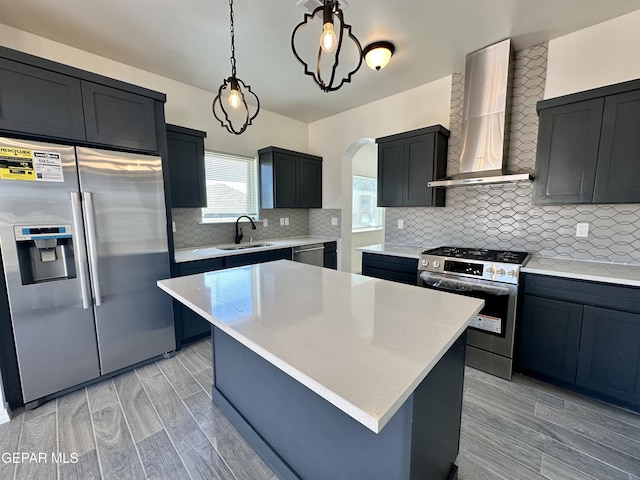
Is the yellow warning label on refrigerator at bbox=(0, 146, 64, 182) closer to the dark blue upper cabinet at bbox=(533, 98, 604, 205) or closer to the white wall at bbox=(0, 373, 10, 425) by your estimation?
the white wall at bbox=(0, 373, 10, 425)

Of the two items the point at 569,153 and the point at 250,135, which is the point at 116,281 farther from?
the point at 569,153

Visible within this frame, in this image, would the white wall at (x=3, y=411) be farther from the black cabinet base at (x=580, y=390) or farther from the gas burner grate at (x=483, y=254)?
the black cabinet base at (x=580, y=390)

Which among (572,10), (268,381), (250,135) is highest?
(572,10)

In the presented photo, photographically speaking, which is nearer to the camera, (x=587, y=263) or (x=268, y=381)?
(x=268, y=381)

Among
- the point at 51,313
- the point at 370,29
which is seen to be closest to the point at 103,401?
the point at 51,313

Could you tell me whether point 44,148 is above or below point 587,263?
above

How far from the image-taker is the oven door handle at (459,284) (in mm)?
2152

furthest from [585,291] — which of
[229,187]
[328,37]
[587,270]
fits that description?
[229,187]

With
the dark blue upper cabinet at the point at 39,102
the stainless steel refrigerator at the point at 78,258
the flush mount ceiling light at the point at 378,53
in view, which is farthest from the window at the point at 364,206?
the dark blue upper cabinet at the point at 39,102

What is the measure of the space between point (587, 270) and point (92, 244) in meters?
3.70

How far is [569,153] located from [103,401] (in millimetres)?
4047

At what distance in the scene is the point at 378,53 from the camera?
2.40 m

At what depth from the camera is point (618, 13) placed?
2.07 meters

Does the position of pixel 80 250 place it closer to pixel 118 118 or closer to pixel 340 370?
pixel 118 118
